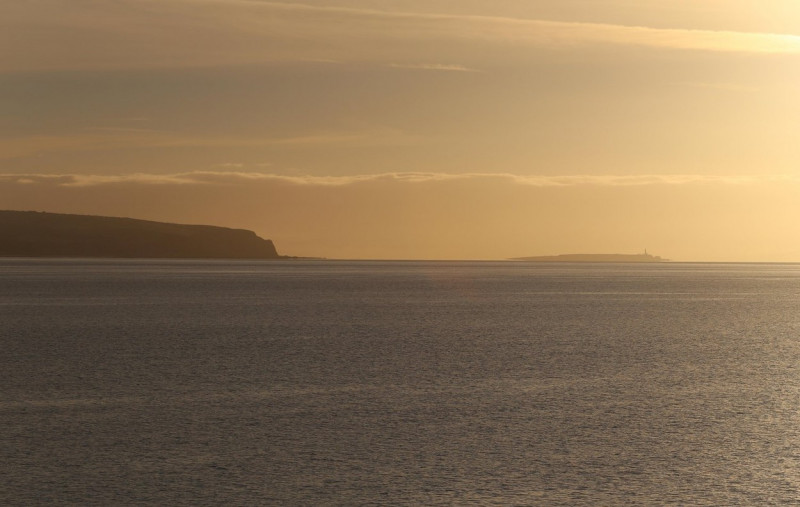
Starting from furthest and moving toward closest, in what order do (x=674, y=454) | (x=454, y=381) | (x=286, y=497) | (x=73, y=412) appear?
(x=454, y=381) → (x=73, y=412) → (x=674, y=454) → (x=286, y=497)

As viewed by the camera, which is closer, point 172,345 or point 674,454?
point 674,454

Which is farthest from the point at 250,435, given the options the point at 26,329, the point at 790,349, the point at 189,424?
the point at 26,329

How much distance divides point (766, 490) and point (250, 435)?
19.3 ft

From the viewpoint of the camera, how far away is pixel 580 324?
32.2m

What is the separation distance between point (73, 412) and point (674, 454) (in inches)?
319

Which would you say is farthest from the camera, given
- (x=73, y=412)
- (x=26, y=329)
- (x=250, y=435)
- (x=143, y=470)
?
(x=26, y=329)

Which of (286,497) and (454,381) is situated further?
(454,381)

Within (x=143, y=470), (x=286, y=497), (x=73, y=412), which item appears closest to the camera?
(x=286, y=497)

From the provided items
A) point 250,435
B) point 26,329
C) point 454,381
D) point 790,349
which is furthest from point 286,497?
point 26,329

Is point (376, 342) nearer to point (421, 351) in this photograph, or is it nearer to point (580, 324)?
point (421, 351)

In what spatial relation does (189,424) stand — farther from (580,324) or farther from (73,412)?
(580,324)

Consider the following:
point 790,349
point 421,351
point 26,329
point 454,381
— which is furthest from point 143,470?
point 26,329

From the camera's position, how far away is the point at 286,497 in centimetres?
869

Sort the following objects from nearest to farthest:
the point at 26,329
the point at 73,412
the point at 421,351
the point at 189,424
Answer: the point at 189,424
the point at 73,412
the point at 421,351
the point at 26,329
